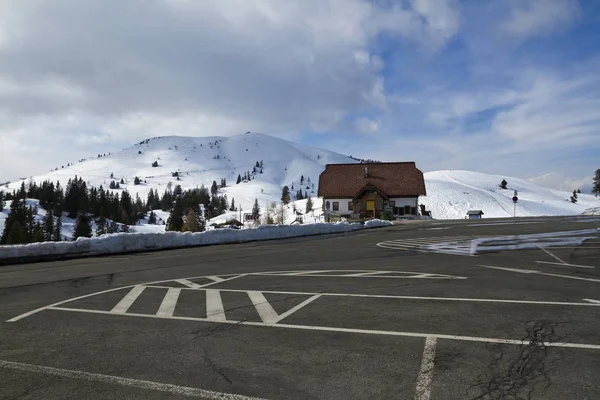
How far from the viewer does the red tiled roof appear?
68.2 metres

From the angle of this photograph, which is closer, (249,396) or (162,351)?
(249,396)

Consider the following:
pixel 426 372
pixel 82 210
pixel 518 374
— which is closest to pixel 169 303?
pixel 426 372

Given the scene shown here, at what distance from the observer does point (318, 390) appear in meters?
3.59

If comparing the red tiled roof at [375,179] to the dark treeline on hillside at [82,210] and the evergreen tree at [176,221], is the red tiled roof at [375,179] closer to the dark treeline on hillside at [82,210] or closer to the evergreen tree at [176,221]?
the dark treeline on hillside at [82,210]

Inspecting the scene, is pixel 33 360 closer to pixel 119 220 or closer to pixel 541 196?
pixel 119 220

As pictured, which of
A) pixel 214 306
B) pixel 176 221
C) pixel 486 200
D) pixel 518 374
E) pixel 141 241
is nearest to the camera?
pixel 518 374

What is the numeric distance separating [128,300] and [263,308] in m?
2.72

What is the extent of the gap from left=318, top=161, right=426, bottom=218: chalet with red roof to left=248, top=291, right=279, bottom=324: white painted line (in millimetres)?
57769

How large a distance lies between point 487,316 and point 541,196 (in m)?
208

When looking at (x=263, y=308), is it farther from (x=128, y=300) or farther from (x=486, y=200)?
(x=486, y=200)

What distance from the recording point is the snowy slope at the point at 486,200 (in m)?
138

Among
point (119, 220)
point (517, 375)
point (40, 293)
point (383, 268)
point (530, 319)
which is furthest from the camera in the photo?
point (119, 220)

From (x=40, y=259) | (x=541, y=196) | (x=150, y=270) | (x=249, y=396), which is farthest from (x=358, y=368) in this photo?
(x=541, y=196)

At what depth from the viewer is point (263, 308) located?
659 centimetres
